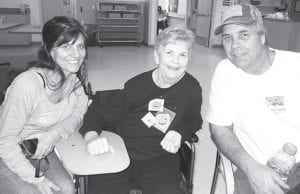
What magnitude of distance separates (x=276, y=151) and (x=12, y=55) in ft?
21.0

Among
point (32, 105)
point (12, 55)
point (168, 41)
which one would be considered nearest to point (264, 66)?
point (168, 41)

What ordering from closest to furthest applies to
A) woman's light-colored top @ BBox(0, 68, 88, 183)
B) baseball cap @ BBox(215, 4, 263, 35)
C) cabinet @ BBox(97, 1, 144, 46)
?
woman's light-colored top @ BBox(0, 68, 88, 183) < baseball cap @ BBox(215, 4, 263, 35) < cabinet @ BBox(97, 1, 144, 46)

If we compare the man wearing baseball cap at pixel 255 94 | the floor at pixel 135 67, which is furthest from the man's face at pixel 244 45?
the floor at pixel 135 67

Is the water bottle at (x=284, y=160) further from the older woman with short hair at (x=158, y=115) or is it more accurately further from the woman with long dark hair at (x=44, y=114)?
the woman with long dark hair at (x=44, y=114)

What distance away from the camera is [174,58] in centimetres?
143

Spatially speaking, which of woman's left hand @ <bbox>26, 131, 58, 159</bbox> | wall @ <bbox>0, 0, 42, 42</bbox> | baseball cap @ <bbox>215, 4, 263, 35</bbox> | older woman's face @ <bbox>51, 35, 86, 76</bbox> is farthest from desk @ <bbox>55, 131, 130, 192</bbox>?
wall @ <bbox>0, 0, 42, 42</bbox>

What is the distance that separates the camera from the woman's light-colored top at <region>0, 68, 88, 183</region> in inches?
48.4

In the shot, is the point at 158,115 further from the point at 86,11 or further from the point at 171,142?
the point at 86,11

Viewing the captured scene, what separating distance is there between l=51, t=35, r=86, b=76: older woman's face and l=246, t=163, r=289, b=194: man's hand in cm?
99

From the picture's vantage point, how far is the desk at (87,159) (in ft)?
3.35

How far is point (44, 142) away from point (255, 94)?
1062mm

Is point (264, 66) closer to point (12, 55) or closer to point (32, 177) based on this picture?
point (32, 177)

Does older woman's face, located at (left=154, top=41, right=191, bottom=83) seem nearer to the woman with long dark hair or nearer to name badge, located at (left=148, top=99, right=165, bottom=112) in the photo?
name badge, located at (left=148, top=99, right=165, bottom=112)

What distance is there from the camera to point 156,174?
56.2 inches
